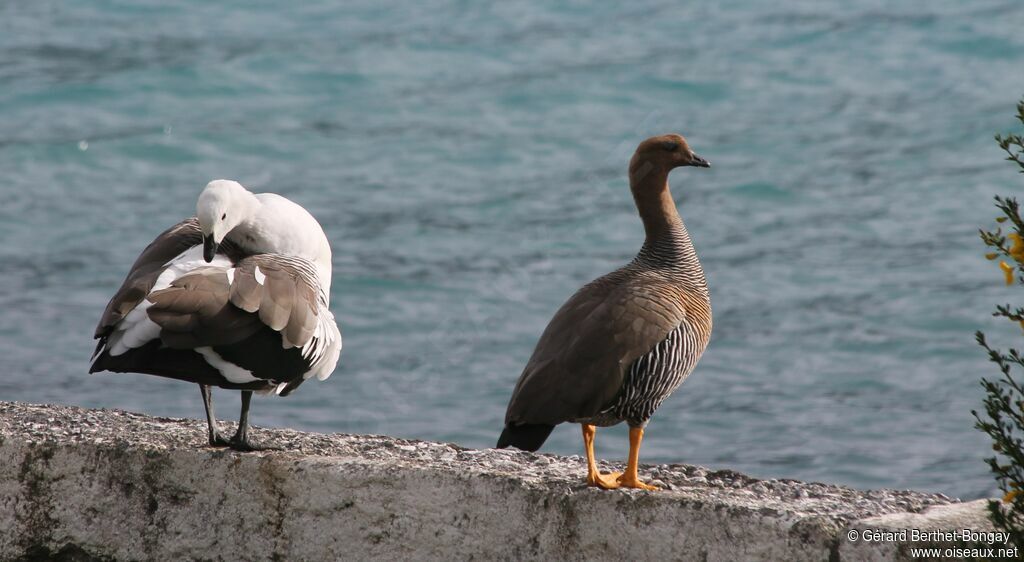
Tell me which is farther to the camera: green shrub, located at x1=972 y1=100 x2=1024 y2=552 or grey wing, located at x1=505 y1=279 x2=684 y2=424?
grey wing, located at x1=505 y1=279 x2=684 y2=424

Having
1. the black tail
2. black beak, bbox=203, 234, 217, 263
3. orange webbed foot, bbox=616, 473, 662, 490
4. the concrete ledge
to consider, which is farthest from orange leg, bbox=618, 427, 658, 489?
black beak, bbox=203, 234, 217, 263

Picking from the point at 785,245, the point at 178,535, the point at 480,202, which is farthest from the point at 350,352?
the point at 178,535

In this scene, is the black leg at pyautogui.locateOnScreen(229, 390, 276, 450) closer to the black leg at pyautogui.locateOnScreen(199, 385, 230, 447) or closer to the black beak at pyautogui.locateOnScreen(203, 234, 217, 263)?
the black leg at pyautogui.locateOnScreen(199, 385, 230, 447)

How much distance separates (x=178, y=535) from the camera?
4.88 m

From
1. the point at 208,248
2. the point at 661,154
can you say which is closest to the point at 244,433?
the point at 208,248

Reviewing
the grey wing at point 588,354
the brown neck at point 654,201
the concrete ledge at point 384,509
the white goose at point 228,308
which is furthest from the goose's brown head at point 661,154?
the white goose at point 228,308

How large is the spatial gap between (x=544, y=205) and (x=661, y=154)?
10.4 meters

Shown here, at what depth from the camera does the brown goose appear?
470 cm

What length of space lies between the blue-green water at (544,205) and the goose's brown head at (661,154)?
491cm

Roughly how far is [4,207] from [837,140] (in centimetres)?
922

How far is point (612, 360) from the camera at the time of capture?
4.74 m

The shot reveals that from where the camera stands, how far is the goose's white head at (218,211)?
5277 millimetres

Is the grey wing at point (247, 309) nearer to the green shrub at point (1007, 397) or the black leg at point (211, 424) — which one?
the black leg at point (211, 424)

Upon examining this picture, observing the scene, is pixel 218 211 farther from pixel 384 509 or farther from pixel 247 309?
pixel 384 509
